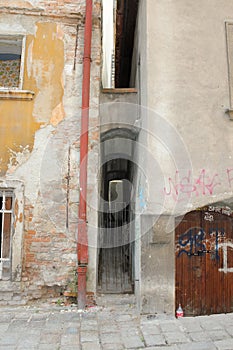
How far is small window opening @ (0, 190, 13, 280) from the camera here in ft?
18.4

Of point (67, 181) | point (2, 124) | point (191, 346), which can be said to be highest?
point (2, 124)

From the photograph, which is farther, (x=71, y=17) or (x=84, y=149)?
(x=71, y=17)

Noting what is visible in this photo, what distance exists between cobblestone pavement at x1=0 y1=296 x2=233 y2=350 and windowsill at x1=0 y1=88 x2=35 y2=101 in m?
3.72

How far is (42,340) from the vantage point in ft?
13.7

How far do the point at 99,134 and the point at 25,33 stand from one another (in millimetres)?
2412

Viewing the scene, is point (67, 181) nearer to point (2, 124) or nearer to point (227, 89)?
point (2, 124)

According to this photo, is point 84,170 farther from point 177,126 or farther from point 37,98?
point 177,126

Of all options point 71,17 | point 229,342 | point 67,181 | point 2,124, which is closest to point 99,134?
point 67,181

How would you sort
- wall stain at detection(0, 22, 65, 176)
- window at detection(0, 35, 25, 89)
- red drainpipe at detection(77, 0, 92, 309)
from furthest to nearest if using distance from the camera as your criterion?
window at detection(0, 35, 25, 89) < wall stain at detection(0, 22, 65, 176) < red drainpipe at detection(77, 0, 92, 309)

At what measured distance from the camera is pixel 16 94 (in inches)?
231

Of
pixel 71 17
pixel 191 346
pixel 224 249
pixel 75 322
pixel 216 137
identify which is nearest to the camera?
pixel 191 346

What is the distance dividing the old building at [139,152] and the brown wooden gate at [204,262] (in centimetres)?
2

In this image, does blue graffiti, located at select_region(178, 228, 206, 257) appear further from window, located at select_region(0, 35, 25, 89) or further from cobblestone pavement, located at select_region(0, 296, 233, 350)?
window, located at select_region(0, 35, 25, 89)

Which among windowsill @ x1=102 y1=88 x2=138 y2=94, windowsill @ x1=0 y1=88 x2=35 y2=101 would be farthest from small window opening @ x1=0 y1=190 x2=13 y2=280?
windowsill @ x1=102 y1=88 x2=138 y2=94
